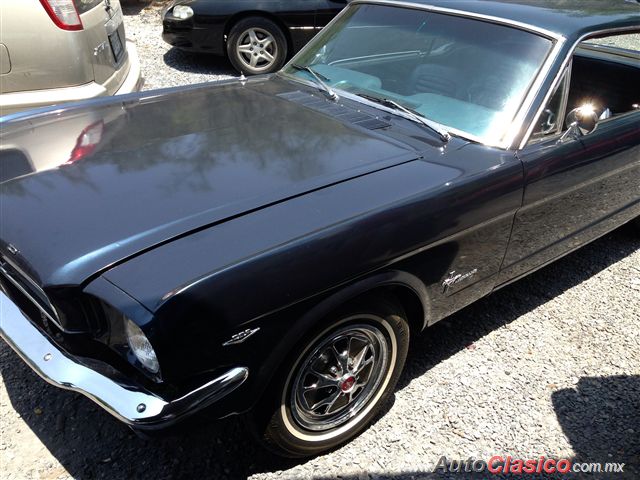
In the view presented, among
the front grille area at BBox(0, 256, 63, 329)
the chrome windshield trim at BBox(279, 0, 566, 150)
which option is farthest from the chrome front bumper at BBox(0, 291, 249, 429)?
the chrome windshield trim at BBox(279, 0, 566, 150)

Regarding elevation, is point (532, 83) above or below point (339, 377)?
above

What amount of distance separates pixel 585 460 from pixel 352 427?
1.02m

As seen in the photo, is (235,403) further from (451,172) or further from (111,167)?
(451,172)

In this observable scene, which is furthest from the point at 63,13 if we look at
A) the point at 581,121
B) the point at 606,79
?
the point at 606,79

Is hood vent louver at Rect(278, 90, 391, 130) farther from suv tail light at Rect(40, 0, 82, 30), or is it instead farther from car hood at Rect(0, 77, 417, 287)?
suv tail light at Rect(40, 0, 82, 30)

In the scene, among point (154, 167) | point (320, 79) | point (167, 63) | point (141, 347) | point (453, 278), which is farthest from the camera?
point (167, 63)

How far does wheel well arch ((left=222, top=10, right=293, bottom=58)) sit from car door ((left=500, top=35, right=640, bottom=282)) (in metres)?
4.18

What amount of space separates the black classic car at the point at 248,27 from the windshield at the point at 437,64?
3595 mm

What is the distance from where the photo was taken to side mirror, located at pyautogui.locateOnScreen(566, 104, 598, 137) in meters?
2.64

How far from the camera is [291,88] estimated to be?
10.4 ft

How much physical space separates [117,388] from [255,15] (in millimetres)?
5834

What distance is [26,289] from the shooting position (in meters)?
1.98

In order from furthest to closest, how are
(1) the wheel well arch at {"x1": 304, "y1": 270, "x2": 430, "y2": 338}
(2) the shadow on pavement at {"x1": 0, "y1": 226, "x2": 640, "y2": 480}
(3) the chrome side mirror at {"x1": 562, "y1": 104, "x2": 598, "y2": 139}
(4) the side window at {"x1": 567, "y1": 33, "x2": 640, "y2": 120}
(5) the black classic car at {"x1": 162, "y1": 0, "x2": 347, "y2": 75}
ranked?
(5) the black classic car at {"x1": 162, "y1": 0, "x2": 347, "y2": 75}
(4) the side window at {"x1": 567, "y1": 33, "x2": 640, "y2": 120}
(3) the chrome side mirror at {"x1": 562, "y1": 104, "x2": 598, "y2": 139}
(2) the shadow on pavement at {"x1": 0, "y1": 226, "x2": 640, "y2": 480}
(1) the wheel well arch at {"x1": 304, "y1": 270, "x2": 430, "y2": 338}

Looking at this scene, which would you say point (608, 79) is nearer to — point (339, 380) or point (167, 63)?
point (339, 380)
